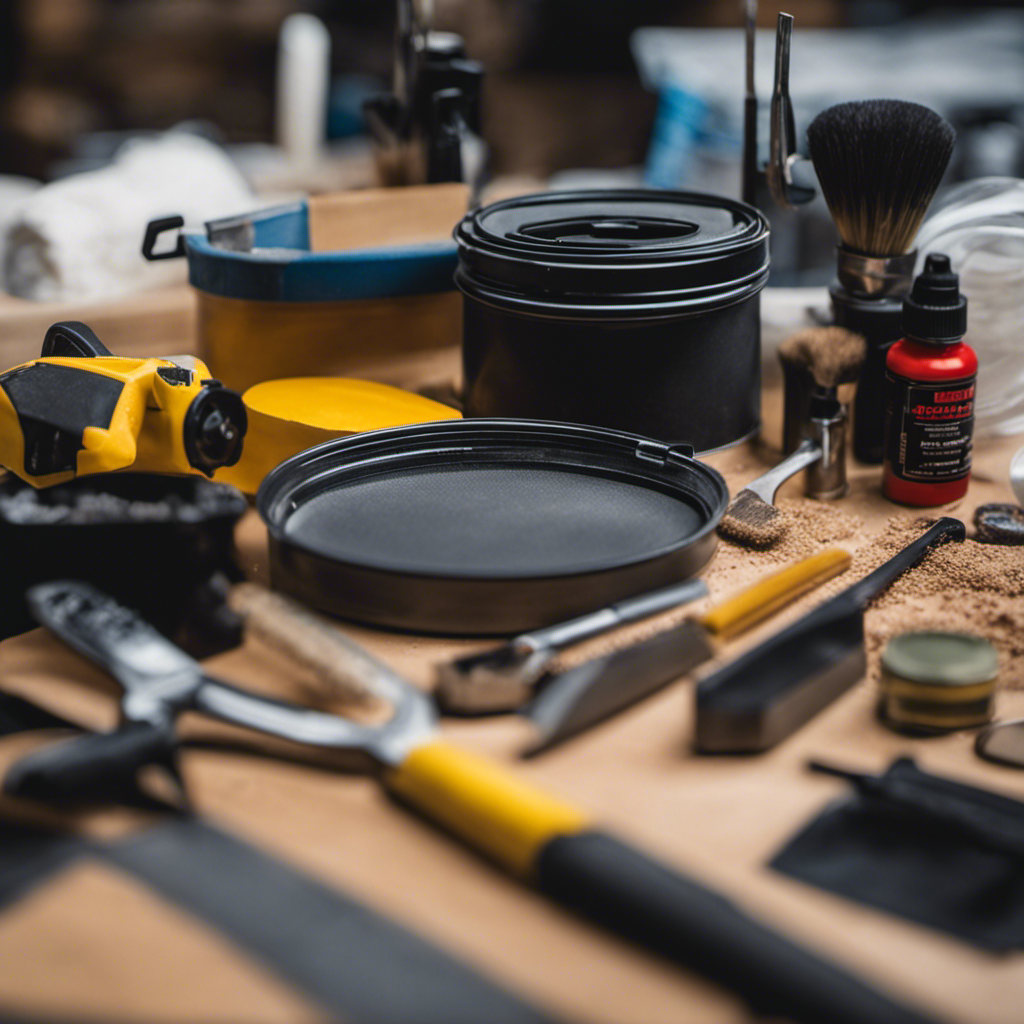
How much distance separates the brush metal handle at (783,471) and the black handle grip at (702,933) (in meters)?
0.43

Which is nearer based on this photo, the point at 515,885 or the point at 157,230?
the point at 515,885

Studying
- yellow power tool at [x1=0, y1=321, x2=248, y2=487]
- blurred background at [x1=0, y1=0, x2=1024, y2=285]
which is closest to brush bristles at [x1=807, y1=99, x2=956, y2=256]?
yellow power tool at [x1=0, y1=321, x2=248, y2=487]

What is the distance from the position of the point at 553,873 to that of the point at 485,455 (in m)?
0.44

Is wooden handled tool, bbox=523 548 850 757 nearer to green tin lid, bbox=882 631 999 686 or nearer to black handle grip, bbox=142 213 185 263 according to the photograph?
green tin lid, bbox=882 631 999 686

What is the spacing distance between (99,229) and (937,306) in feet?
2.74

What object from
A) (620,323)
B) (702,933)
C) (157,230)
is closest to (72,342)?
(157,230)

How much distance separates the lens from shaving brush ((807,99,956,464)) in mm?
812

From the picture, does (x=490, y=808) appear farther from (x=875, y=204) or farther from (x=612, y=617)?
(x=875, y=204)

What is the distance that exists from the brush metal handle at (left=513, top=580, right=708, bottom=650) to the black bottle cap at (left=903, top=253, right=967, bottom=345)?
10.5 inches

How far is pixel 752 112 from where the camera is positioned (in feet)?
3.39

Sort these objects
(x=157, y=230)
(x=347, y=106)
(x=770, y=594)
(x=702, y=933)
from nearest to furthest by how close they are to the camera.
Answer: (x=702, y=933) < (x=770, y=594) < (x=157, y=230) < (x=347, y=106)

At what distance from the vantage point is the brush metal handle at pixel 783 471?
0.84 m

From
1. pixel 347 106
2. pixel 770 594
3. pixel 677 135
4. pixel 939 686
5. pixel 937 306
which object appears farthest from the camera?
pixel 347 106

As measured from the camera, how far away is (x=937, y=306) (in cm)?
80
